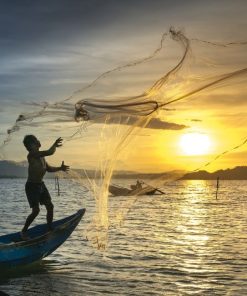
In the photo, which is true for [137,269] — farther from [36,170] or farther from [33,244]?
[36,170]

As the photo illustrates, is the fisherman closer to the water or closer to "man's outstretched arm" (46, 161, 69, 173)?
"man's outstretched arm" (46, 161, 69, 173)

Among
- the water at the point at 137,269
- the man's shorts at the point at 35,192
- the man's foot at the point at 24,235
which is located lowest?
the water at the point at 137,269

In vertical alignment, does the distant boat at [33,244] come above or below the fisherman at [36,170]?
below

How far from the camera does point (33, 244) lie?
53.0 feet

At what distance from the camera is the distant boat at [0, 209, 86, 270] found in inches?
610

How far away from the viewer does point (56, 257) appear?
19016 mm

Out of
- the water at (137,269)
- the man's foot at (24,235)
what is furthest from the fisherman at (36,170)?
the water at (137,269)

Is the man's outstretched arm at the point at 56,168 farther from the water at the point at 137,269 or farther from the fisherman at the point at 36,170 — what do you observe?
the water at the point at 137,269

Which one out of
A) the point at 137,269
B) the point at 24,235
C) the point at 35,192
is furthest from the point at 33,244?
the point at 137,269

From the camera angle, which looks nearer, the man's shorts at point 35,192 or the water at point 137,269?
the water at point 137,269

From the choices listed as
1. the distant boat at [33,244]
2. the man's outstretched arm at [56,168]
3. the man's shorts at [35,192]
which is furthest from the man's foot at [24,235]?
the man's outstretched arm at [56,168]

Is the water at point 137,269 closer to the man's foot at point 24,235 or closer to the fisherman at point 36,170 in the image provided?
the man's foot at point 24,235

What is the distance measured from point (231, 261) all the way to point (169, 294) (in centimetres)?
609

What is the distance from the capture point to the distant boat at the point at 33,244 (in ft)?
50.9
